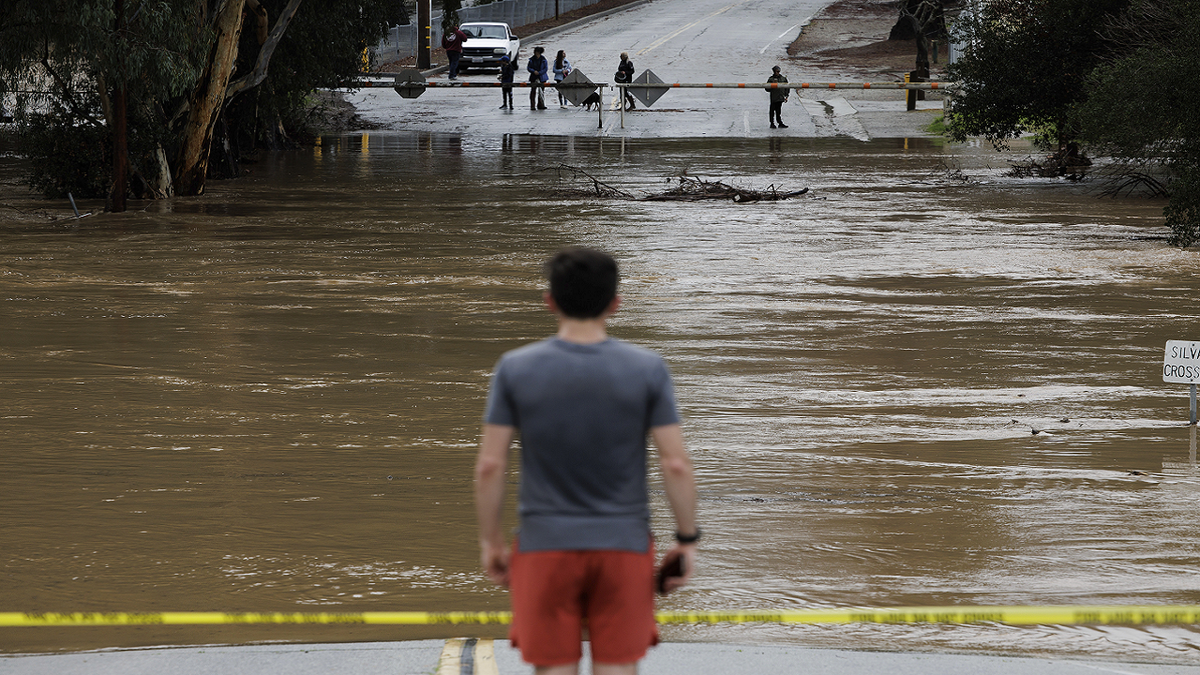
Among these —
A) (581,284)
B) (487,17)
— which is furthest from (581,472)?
(487,17)

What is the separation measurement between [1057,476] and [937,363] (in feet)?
12.0

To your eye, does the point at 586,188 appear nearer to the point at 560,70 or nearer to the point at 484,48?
the point at 560,70

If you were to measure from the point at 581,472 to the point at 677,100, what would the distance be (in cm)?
4545

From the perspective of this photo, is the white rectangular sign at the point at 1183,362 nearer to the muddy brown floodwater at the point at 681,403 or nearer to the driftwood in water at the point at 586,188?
the muddy brown floodwater at the point at 681,403

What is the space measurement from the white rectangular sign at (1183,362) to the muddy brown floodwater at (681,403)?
1.37 feet

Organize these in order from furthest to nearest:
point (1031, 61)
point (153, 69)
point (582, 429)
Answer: point (1031, 61)
point (153, 69)
point (582, 429)

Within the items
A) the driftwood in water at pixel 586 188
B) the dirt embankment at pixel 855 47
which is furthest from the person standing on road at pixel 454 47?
the driftwood in water at pixel 586 188

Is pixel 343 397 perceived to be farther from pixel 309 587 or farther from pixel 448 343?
pixel 309 587

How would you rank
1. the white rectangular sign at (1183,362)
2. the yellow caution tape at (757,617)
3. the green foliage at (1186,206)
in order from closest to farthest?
the yellow caution tape at (757,617)
the white rectangular sign at (1183,362)
the green foliage at (1186,206)

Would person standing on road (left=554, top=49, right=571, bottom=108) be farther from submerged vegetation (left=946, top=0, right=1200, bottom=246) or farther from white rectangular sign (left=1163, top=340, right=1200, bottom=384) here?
white rectangular sign (left=1163, top=340, right=1200, bottom=384)

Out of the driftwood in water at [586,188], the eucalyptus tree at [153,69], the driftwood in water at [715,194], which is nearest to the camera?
the eucalyptus tree at [153,69]

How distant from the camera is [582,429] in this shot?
366cm

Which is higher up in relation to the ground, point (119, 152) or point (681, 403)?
point (119, 152)

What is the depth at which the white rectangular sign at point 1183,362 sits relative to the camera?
359 inches
